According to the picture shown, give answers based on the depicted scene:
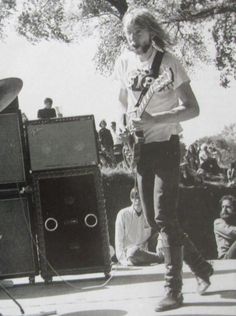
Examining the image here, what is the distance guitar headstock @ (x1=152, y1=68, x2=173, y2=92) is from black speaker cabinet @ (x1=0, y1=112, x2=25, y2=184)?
63 centimetres

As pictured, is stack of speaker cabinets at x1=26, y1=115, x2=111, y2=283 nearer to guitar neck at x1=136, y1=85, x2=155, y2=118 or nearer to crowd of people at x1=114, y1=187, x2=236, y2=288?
crowd of people at x1=114, y1=187, x2=236, y2=288

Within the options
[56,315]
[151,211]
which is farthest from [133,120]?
[56,315]

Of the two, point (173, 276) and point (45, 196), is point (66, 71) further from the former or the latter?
point (173, 276)

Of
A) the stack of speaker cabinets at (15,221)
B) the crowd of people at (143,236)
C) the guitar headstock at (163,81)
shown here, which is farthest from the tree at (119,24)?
the crowd of people at (143,236)

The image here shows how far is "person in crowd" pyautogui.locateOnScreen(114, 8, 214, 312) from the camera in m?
1.47

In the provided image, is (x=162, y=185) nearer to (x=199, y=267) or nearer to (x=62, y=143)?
(x=199, y=267)

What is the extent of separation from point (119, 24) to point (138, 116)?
0.38m

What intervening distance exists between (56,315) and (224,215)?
25.9 inches

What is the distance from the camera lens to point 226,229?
1.77 metres

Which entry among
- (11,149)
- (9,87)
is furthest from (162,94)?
(11,149)

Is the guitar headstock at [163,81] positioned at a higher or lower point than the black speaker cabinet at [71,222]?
higher

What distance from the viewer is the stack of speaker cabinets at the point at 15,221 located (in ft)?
6.26

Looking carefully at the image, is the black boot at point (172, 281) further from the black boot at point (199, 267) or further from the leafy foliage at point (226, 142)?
the leafy foliage at point (226, 142)

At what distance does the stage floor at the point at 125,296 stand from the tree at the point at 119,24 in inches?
27.1
